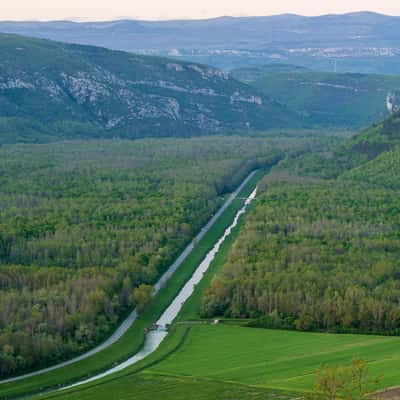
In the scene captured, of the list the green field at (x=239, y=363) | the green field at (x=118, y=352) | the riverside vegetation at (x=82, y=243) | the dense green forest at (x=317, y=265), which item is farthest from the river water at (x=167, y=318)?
the dense green forest at (x=317, y=265)

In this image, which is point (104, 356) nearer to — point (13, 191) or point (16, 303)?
point (16, 303)

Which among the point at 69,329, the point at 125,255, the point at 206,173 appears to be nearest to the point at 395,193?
the point at 206,173

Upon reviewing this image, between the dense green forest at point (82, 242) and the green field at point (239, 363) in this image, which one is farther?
the dense green forest at point (82, 242)

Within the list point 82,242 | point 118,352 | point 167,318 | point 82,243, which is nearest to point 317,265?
point 167,318

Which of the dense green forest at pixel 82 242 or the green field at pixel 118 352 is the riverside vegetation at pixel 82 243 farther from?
the green field at pixel 118 352

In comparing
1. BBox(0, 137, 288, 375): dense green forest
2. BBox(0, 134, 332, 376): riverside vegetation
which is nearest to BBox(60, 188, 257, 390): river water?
BBox(0, 134, 332, 376): riverside vegetation

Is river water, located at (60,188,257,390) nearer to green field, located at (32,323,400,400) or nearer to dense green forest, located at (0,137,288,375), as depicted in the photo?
green field, located at (32,323,400,400)

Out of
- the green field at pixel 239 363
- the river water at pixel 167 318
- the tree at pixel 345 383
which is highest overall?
the tree at pixel 345 383
